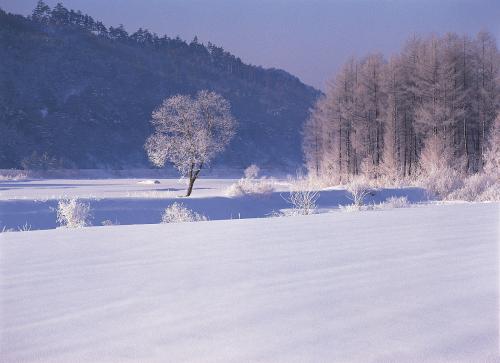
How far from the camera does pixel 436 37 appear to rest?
2745 centimetres

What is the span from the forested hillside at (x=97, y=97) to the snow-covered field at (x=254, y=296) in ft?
149

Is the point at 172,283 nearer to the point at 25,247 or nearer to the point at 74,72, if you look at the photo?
the point at 25,247

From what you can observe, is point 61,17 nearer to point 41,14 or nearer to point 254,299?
point 41,14

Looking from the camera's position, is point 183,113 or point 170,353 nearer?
point 170,353

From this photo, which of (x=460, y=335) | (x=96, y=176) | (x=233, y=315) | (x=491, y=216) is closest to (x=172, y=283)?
(x=233, y=315)

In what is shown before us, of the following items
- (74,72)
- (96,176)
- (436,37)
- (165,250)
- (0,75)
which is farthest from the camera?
(74,72)

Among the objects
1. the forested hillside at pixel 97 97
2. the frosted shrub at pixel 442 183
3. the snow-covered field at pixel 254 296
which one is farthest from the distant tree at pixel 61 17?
the snow-covered field at pixel 254 296

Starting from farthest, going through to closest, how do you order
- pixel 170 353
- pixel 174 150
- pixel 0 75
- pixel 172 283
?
pixel 0 75 < pixel 174 150 < pixel 172 283 < pixel 170 353

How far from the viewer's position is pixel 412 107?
29188 millimetres

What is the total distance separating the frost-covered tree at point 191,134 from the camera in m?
21.7

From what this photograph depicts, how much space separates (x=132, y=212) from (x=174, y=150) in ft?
21.4

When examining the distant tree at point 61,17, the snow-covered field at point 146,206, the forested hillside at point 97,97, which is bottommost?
the snow-covered field at point 146,206

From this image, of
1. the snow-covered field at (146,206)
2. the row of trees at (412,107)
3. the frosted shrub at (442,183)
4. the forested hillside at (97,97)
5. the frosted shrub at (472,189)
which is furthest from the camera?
the forested hillside at (97,97)

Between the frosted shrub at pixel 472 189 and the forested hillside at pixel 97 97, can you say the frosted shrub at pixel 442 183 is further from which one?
the forested hillside at pixel 97 97
